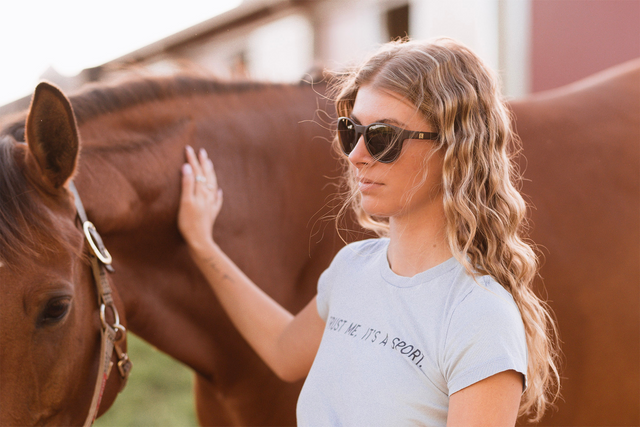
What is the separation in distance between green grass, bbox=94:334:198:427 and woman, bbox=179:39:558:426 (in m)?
2.74

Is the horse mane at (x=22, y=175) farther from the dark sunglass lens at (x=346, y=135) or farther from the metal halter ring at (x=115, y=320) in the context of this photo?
the dark sunglass lens at (x=346, y=135)

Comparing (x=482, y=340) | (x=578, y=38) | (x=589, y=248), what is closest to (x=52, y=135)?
(x=482, y=340)

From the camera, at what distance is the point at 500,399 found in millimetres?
839

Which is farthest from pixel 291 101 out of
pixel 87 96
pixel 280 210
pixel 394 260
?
pixel 394 260

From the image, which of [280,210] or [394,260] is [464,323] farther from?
[280,210]

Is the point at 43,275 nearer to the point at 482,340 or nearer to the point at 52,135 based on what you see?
the point at 52,135

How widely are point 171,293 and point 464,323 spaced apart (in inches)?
38.4

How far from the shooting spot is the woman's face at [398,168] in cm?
99

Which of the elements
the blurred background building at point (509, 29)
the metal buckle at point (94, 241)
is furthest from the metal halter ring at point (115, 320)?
the blurred background building at point (509, 29)

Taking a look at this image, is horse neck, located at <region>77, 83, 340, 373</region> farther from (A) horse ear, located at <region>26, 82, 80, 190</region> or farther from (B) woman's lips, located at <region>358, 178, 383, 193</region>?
(B) woman's lips, located at <region>358, 178, 383, 193</region>

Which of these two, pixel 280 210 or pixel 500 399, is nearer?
pixel 500 399

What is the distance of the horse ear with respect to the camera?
1.13 metres

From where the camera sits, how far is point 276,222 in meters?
1.71

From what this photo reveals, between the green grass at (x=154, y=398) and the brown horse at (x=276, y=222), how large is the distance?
202 centimetres
